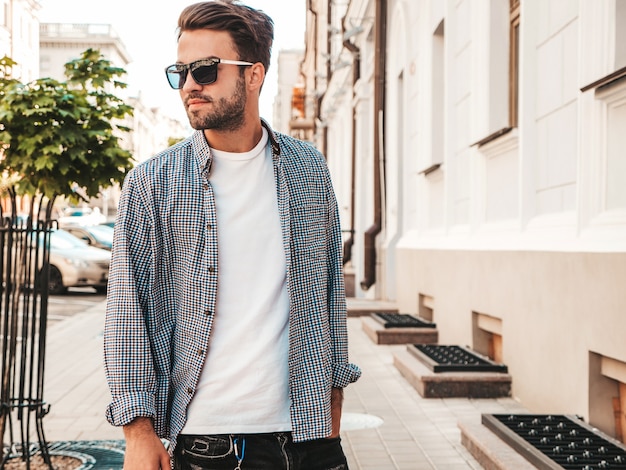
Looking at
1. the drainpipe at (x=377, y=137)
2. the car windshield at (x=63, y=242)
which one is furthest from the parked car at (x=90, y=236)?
the drainpipe at (x=377, y=137)

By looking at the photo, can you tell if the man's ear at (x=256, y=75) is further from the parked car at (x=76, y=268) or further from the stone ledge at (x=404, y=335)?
the parked car at (x=76, y=268)

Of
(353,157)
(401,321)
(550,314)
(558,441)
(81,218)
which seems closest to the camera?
(558,441)

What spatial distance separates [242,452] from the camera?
2.35 m

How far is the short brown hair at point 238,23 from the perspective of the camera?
244 centimetres

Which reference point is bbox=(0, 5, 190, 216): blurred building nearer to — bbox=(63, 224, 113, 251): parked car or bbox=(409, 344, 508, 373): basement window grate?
bbox=(63, 224, 113, 251): parked car

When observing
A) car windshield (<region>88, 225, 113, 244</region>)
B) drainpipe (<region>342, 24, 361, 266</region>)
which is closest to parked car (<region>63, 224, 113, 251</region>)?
car windshield (<region>88, 225, 113, 244</region>)

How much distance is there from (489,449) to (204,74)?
133 inches

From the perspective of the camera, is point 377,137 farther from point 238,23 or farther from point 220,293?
point 220,293

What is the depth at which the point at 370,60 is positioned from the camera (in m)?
18.0

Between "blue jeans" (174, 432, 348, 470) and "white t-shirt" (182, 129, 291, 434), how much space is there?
0.08ft

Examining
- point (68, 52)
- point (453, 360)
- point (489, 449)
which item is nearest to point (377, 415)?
point (453, 360)

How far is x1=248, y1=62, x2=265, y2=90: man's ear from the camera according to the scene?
253 cm

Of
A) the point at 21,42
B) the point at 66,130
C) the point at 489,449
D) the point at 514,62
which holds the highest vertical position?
the point at 21,42

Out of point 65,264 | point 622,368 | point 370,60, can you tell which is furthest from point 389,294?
point 622,368
